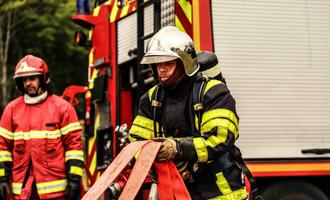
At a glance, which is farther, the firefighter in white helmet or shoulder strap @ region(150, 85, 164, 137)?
shoulder strap @ region(150, 85, 164, 137)

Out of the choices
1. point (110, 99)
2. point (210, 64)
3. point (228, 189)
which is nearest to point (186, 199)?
point (228, 189)

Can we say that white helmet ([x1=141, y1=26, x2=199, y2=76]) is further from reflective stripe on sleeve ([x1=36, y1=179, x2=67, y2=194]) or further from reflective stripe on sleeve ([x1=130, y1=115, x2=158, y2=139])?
reflective stripe on sleeve ([x1=36, y1=179, x2=67, y2=194])

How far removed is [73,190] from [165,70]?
198 centimetres

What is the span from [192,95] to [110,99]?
2.88 m

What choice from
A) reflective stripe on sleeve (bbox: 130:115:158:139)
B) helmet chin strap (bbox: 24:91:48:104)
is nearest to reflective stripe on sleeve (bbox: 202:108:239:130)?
reflective stripe on sleeve (bbox: 130:115:158:139)

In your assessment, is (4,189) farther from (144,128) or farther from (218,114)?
(218,114)

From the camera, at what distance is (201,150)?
126 inches

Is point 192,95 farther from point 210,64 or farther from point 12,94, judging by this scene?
point 12,94

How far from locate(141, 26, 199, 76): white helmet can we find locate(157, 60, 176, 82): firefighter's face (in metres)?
0.04

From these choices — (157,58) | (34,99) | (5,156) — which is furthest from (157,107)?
(5,156)

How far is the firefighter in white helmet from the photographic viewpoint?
10.7 ft

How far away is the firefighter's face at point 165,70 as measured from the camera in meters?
3.40

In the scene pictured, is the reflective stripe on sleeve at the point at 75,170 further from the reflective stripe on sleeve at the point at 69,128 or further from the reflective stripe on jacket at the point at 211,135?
the reflective stripe on jacket at the point at 211,135

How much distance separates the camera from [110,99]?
6.22 m
